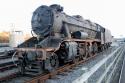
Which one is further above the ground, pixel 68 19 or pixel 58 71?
pixel 68 19

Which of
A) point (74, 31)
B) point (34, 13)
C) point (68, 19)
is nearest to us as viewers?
point (34, 13)

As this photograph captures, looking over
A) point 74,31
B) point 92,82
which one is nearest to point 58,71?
point 92,82

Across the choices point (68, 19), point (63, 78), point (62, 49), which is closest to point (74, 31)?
point (68, 19)

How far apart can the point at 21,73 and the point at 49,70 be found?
5.22 ft

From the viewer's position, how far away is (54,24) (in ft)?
41.1

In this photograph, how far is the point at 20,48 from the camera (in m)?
11.5

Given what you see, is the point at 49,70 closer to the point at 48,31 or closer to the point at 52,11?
the point at 48,31

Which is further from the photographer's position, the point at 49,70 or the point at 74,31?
the point at 74,31

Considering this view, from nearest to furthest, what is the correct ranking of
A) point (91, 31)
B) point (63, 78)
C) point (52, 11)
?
point (63, 78), point (52, 11), point (91, 31)

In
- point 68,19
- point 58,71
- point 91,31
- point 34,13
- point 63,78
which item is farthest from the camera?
point 91,31

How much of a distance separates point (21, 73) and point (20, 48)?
131 centimetres

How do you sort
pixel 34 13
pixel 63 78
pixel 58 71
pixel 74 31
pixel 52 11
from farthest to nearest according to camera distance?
1. pixel 74 31
2. pixel 34 13
3. pixel 52 11
4. pixel 58 71
5. pixel 63 78

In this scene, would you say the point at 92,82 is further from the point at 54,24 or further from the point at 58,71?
the point at 54,24

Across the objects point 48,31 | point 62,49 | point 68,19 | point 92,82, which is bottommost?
point 92,82
